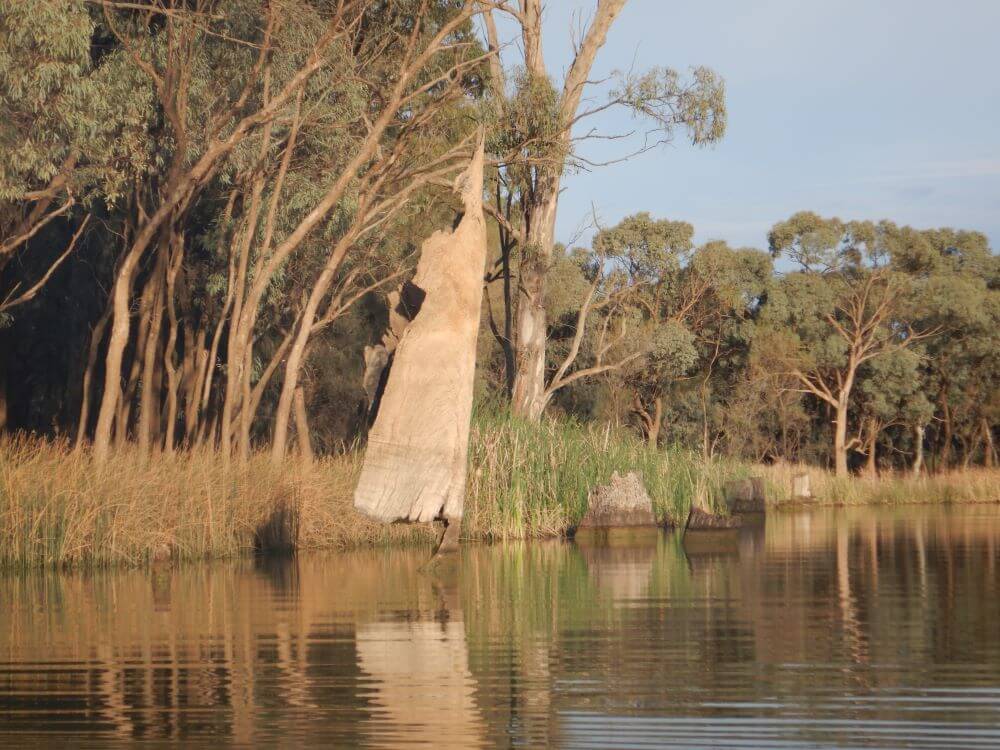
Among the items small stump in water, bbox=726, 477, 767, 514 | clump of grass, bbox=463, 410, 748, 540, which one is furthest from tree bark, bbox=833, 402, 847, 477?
clump of grass, bbox=463, 410, 748, 540

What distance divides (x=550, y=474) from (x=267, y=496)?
4.68 metres

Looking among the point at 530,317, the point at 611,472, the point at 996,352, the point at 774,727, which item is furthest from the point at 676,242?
the point at 774,727

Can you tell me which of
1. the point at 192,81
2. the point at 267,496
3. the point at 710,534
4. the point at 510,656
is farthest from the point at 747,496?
the point at 510,656

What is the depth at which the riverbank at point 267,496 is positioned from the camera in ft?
49.8

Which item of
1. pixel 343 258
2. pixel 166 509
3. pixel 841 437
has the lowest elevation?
pixel 166 509

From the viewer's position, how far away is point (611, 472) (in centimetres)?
2162

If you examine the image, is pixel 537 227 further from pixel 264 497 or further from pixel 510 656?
pixel 510 656

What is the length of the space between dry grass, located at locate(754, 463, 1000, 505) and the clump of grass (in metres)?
13.9

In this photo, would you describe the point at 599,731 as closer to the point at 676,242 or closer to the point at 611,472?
the point at 611,472

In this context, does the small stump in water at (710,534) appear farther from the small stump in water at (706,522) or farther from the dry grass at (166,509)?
the dry grass at (166,509)

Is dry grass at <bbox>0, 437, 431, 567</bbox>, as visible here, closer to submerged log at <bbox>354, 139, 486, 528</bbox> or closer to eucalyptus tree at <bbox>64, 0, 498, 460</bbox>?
eucalyptus tree at <bbox>64, 0, 498, 460</bbox>

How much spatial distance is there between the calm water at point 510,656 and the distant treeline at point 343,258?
3.84 meters

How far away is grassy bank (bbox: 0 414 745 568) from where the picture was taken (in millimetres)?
15164

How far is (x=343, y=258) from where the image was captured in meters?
24.8
